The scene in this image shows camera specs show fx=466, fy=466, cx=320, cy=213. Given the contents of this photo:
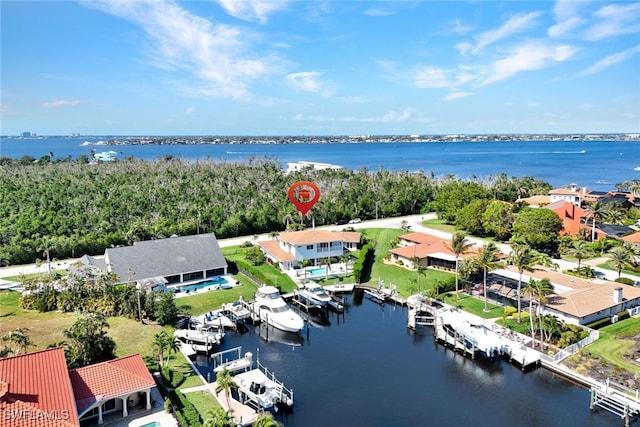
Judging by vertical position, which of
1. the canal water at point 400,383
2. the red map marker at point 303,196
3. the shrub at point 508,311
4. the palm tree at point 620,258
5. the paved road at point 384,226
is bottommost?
the canal water at point 400,383

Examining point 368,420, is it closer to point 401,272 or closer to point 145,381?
point 145,381

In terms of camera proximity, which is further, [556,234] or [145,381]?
[556,234]

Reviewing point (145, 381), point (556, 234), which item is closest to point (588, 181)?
point (556, 234)

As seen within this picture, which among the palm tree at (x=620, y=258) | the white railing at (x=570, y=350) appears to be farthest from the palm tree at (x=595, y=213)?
the white railing at (x=570, y=350)

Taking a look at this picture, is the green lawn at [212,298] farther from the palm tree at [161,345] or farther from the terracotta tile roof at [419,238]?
the terracotta tile roof at [419,238]

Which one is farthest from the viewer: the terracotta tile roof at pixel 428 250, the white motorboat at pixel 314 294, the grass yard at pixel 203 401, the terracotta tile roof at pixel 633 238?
the terracotta tile roof at pixel 633 238

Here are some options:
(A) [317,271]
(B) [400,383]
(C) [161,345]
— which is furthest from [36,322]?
(B) [400,383]

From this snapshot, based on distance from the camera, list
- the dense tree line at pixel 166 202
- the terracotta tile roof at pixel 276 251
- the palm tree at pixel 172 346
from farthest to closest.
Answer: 1. the dense tree line at pixel 166 202
2. the terracotta tile roof at pixel 276 251
3. the palm tree at pixel 172 346
